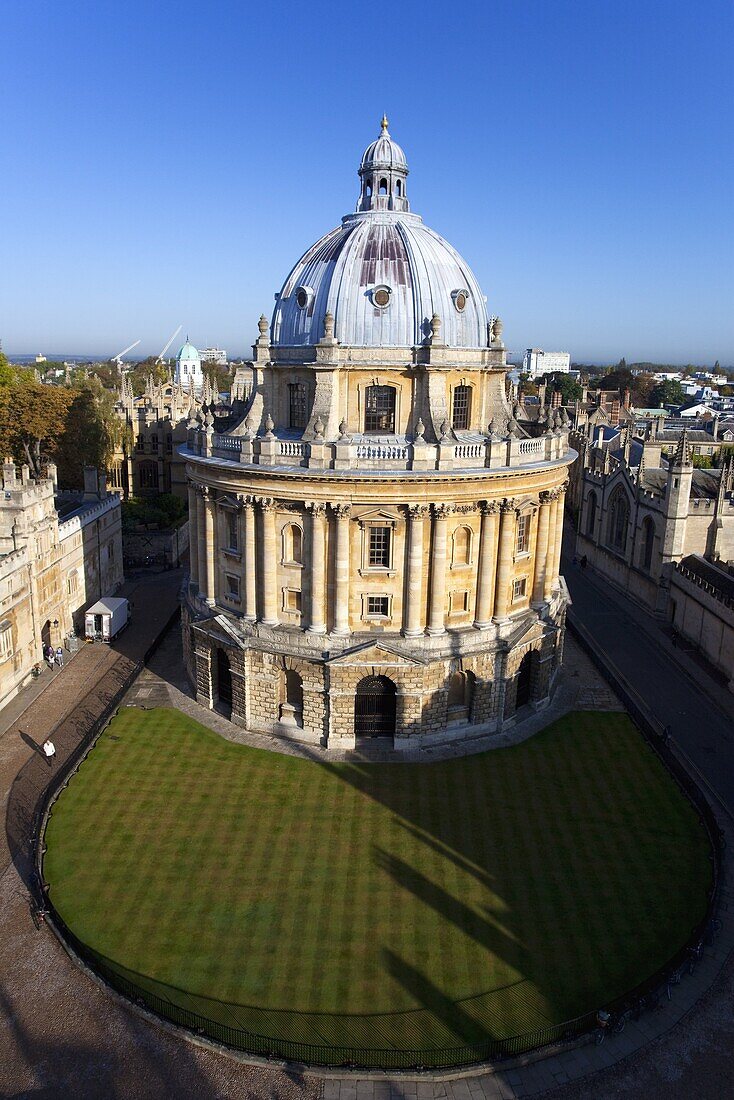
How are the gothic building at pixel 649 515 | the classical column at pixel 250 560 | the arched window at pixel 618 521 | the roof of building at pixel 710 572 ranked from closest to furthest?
the classical column at pixel 250 560
the roof of building at pixel 710 572
the gothic building at pixel 649 515
the arched window at pixel 618 521

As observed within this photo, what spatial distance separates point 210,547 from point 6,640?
13107 mm

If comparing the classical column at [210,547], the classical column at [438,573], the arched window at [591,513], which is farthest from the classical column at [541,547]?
the arched window at [591,513]

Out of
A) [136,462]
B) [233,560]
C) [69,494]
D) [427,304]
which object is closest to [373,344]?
[427,304]

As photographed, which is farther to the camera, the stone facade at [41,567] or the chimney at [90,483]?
the chimney at [90,483]

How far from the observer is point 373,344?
40.1 metres

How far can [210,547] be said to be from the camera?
141 ft

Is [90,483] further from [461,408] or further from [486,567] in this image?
[486,567]

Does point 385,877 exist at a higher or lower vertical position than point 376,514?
lower

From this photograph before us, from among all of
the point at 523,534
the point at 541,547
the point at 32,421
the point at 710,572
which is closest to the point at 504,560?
the point at 523,534

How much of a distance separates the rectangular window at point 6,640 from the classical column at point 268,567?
15.4 meters

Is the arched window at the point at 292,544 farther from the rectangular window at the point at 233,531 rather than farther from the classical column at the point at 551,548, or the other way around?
the classical column at the point at 551,548

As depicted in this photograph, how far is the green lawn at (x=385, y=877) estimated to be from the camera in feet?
82.7

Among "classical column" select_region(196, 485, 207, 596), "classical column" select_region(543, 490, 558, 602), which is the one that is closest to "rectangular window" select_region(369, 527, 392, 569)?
"classical column" select_region(196, 485, 207, 596)

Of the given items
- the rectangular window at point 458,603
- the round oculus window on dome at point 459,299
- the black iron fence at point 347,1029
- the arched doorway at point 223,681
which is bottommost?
the black iron fence at point 347,1029
